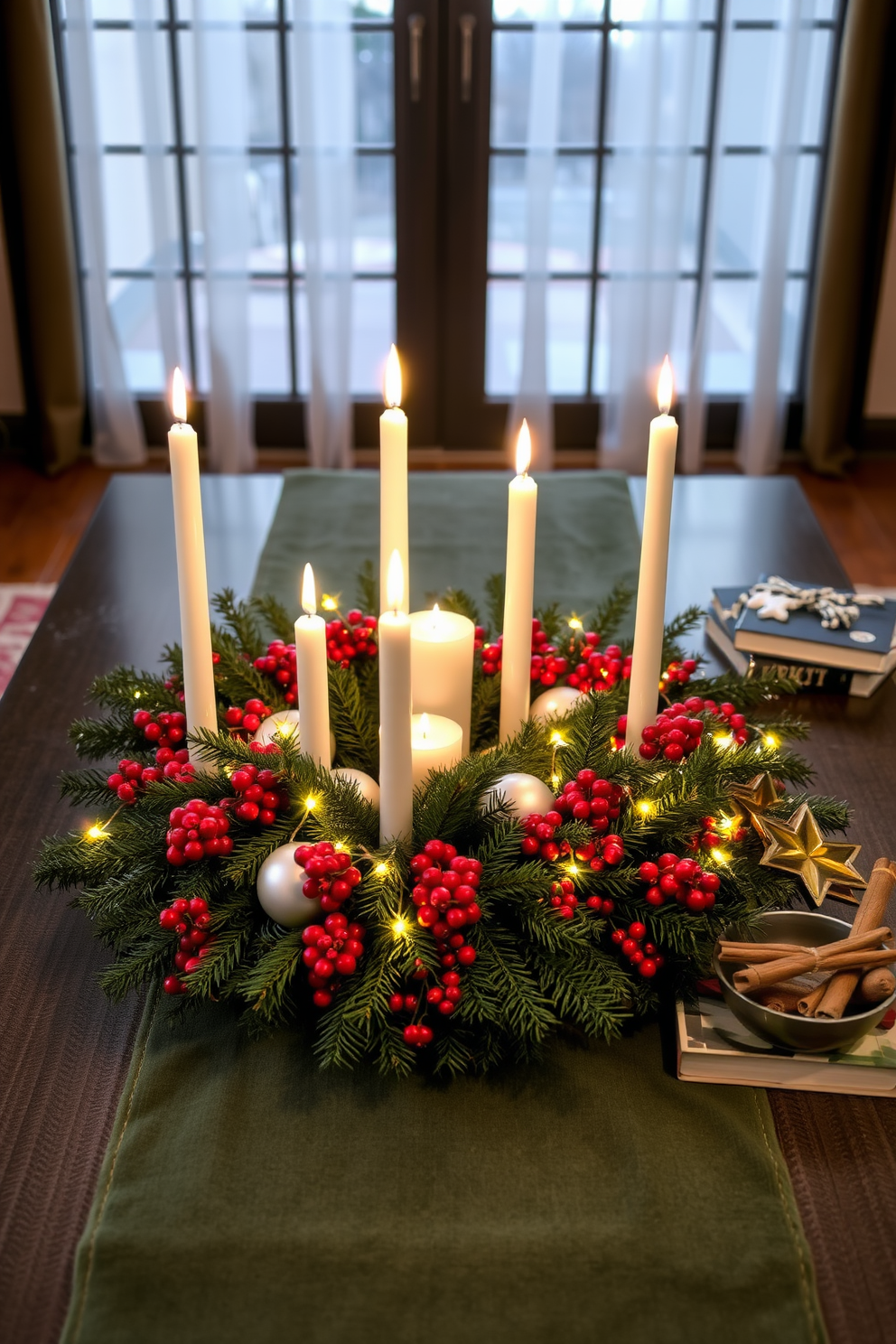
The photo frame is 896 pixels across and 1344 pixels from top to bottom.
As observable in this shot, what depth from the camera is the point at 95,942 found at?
3.27 feet

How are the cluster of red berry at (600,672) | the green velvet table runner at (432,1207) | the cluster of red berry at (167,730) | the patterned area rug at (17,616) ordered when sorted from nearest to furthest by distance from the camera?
the green velvet table runner at (432,1207) < the cluster of red berry at (167,730) < the cluster of red berry at (600,672) < the patterned area rug at (17,616)

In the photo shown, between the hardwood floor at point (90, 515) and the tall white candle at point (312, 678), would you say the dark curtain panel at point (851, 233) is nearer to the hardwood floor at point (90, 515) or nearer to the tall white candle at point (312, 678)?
the hardwood floor at point (90, 515)

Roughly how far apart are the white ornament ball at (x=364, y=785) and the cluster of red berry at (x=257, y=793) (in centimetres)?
5

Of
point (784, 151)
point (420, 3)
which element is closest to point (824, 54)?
point (784, 151)

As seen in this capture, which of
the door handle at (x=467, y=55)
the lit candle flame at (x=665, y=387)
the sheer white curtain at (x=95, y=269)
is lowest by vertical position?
the sheer white curtain at (x=95, y=269)

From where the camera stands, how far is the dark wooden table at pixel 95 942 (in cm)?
76

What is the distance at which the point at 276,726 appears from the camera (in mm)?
1017

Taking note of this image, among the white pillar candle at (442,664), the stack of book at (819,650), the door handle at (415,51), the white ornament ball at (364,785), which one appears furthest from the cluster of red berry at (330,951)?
the door handle at (415,51)

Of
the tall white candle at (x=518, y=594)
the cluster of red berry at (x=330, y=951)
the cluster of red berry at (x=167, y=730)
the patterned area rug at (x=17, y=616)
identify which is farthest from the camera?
the patterned area rug at (x=17, y=616)

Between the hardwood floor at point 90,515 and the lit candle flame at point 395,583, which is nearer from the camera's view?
the lit candle flame at point 395,583

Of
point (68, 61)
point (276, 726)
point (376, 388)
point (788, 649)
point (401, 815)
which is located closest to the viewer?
point (401, 815)

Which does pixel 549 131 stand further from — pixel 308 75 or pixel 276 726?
pixel 276 726

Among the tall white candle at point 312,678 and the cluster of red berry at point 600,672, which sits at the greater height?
the tall white candle at point 312,678

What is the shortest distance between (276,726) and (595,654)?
30 cm
